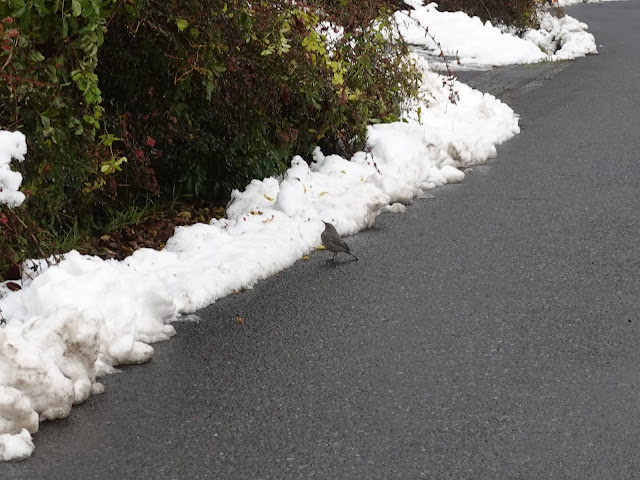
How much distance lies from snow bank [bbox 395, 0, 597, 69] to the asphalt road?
311 inches

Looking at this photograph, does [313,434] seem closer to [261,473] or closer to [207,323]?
[261,473]

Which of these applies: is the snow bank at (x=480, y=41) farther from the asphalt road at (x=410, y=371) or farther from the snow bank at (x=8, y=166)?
the snow bank at (x=8, y=166)

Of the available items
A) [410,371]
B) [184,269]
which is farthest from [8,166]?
[410,371]

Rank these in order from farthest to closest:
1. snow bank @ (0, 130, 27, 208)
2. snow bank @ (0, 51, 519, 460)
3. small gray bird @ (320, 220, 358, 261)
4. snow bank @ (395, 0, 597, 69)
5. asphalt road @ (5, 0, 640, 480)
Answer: snow bank @ (395, 0, 597, 69) < small gray bird @ (320, 220, 358, 261) < snow bank @ (0, 130, 27, 208) < snow bank @ (0, 51, 519, 460) < asphalt road @ (5, 0, 640, 480)

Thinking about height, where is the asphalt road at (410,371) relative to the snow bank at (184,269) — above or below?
below

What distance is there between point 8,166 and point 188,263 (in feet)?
3.57

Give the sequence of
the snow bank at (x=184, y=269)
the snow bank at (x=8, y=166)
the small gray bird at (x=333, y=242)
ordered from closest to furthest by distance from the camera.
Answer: the snow bank at (x=184, y=269) → the snow bank at (x=8, y=166) → the small gray bird at (x=333, y=242)

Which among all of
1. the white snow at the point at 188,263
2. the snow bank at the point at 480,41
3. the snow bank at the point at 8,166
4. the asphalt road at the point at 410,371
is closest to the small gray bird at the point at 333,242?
the asphalt road at the point at 410,371

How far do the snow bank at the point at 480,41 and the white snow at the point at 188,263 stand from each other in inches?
208

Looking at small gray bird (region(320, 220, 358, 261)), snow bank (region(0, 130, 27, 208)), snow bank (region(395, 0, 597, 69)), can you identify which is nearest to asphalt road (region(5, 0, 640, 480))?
small gray bird (region(320, 220, 358, 261))

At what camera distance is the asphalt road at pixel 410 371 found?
11.9 ft

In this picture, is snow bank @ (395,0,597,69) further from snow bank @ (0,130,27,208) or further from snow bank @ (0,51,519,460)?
snow bank @ (0,130,27,208)

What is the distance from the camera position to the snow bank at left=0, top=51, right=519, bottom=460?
12.6 feet

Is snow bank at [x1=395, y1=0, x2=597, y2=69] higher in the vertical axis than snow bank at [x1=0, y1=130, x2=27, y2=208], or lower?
lower
